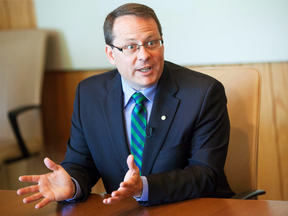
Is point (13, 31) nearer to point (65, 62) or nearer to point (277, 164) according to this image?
point (65, 62)

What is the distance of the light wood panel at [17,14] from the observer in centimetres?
254

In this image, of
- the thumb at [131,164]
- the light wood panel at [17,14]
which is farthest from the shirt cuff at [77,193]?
the light wood panel at [17,14]

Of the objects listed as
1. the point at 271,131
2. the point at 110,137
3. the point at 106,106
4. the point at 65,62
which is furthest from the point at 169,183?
the point at 65,62

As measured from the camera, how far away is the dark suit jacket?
48.2 inches

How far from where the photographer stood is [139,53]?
132 cm

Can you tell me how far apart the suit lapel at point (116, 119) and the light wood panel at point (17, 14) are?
145 centimetres

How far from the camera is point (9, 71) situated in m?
2.45

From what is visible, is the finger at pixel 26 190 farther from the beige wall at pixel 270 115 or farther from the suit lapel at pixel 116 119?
the beige wall at pixel 270 115

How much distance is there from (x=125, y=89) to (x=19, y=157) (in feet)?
4.09

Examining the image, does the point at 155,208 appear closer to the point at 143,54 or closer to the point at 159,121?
the point at 159,121

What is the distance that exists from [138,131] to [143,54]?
337 mm

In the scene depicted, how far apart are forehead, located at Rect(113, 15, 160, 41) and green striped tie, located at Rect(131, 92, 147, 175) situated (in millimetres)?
285

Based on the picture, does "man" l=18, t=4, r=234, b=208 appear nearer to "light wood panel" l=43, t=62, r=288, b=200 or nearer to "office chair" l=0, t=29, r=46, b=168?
"light wood panel" l=43, t=62, r=288, b=200

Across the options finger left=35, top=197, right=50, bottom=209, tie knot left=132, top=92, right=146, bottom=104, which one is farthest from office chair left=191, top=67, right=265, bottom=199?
finger left=35, top=197, right=50, bottom=209
